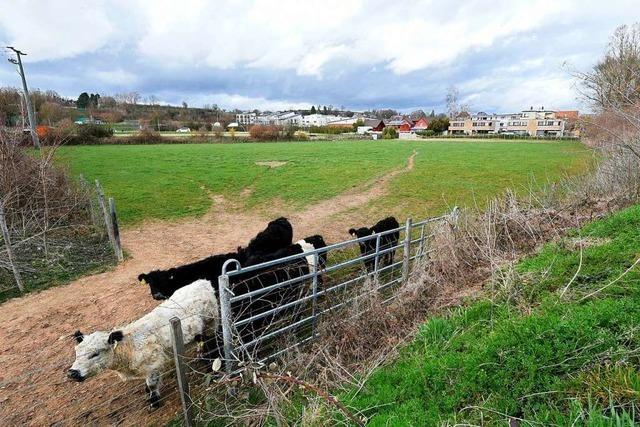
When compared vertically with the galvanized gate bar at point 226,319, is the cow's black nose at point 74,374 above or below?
below

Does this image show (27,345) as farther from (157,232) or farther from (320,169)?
(320,169)

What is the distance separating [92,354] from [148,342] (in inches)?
23.4

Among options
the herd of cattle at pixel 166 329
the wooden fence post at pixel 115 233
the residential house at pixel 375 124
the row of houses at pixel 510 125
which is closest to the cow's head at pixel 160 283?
the herd of cattle at pixel 166 329

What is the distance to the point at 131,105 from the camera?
102m

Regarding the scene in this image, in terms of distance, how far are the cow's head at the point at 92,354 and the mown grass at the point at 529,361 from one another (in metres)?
2.84

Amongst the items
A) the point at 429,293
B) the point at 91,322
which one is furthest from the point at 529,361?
the point at 91,322

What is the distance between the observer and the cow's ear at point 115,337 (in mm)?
3896

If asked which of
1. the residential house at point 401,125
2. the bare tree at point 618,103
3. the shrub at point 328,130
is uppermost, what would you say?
the residential house at point 401,125

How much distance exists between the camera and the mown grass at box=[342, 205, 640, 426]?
2.43 metres

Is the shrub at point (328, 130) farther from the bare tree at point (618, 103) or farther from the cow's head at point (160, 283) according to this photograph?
the cow's head at point (160, 283)

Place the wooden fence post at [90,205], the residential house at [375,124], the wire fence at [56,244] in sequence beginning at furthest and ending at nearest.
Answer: the residential house at [375,124], the wooden fence post at [90,205], the wire fence at [56,244]

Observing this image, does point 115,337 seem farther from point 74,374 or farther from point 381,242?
point 381,242

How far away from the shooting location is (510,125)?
3846 inches

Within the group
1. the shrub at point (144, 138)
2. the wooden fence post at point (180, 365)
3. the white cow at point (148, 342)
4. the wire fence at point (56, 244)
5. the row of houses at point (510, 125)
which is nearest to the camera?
the wooden fence post at point (180, 365)
